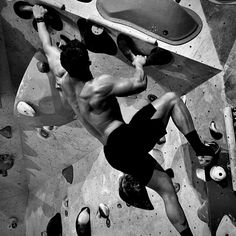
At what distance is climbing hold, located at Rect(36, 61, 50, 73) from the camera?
3260 mm

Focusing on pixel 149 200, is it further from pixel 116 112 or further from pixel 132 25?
pixel 132 25

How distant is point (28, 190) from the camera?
4.12 metres

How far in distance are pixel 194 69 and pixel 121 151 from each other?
2.36 ft

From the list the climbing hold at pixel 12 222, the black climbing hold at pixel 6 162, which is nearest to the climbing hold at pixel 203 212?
the black climbing hold at pixel 6 162

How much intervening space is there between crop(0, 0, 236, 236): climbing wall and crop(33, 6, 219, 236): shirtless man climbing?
0.19 m

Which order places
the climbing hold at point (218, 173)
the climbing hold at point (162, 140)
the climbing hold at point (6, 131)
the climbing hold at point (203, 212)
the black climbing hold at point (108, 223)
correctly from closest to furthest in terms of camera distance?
the climbing hold at point (218, 173)
the climbing hold at point (203, 212)
the climbing hold at point (162, 140)
the black climbing hold at point (108, 223)
the climbing hold at point (6, 131)

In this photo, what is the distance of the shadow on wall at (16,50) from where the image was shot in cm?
328

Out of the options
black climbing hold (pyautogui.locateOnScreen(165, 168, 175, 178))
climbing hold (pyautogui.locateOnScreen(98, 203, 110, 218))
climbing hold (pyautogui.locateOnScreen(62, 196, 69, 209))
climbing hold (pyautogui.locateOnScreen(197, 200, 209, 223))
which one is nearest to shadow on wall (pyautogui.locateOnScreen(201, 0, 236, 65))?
black climbing hold (pyautogui.locateOnScreen(165, 168, 175, 178))

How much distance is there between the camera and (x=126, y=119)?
10.2 feet

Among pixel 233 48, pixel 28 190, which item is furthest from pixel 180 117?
pixel 28 190

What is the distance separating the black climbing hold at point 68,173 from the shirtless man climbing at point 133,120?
1.05 metres

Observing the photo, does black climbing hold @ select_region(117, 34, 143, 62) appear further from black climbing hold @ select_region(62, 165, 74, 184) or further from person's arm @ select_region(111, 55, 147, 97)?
black climbing hold @ select_region(62, 165, 74, 184)

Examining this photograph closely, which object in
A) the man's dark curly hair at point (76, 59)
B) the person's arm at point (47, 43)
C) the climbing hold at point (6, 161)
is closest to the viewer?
the man's dark curly hair at point (76, 59)

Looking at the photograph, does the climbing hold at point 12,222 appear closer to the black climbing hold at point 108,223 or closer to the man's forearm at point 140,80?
the black climbing hold at point 108,223
